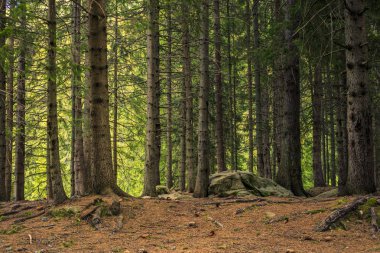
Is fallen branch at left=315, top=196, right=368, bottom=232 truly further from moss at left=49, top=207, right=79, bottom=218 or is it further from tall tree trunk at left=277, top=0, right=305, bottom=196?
tall tree trunk at left=277, top=0, right=305, bottom=196

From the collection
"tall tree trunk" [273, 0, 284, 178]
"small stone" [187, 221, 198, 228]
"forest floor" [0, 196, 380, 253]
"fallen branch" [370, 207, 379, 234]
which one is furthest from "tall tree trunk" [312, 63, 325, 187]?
"small stone" [187, 221, 198, 228]

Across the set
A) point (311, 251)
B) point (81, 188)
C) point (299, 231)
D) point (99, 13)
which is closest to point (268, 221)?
point (299, 231)

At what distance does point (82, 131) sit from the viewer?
14258 millimetres

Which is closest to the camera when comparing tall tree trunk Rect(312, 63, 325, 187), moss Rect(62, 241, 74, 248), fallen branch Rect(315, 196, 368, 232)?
moss Rect(62, 241, 74, 248)

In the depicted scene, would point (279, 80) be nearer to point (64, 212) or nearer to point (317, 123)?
point (317, 123)

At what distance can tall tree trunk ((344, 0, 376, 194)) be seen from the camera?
30.1 ft

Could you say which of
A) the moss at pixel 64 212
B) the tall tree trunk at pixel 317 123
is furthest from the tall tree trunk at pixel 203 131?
the moss at pixel 64 212

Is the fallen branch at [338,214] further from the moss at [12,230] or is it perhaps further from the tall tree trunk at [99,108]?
the moss at [12,230]

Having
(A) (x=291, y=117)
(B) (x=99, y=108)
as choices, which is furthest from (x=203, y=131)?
(B) (x=99, y=108)

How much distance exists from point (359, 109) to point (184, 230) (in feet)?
16.7

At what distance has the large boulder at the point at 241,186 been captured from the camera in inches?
529

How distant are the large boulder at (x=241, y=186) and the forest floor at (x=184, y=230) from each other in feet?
11.1

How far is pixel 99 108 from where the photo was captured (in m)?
9.50

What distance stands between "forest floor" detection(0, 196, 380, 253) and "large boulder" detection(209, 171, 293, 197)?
3.40 metres
